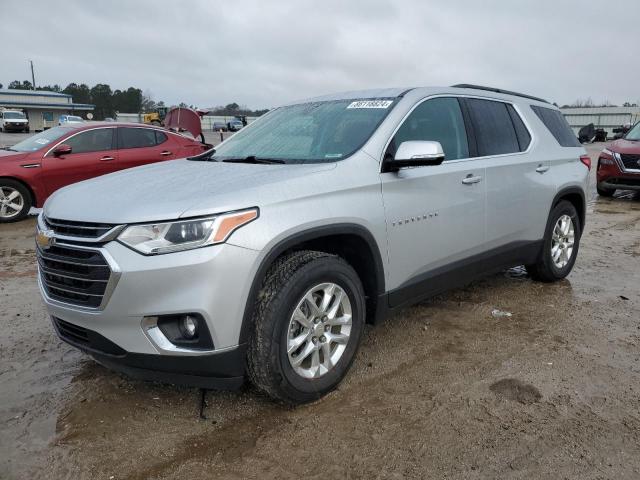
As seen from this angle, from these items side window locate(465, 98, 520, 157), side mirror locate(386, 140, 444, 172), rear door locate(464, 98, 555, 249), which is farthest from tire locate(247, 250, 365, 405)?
side window locate(465, 98, 520, 157)

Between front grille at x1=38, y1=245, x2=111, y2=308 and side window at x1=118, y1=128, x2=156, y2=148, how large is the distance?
22.1 feet

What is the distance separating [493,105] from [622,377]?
2302 millimetres

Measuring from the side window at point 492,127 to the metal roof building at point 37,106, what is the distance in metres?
72.0

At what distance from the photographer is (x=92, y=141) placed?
886 cm

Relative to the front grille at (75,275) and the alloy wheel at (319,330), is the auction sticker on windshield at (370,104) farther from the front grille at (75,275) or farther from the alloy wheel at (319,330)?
the front grille at (75,275)

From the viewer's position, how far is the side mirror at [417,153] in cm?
314

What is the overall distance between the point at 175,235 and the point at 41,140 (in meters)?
7.73

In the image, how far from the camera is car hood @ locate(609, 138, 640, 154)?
1055 cm

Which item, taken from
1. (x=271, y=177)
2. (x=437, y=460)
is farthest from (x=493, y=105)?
(x=437, y=460)

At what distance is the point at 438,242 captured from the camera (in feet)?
11.8

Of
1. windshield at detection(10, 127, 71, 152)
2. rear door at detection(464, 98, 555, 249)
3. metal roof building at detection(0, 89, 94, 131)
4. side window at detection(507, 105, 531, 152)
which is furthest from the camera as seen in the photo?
metal roof building at detection(0, 89, 94, 131)

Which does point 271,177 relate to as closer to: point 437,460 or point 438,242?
point 438,242

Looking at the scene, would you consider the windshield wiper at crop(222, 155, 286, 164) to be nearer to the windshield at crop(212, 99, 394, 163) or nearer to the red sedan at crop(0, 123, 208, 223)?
the windshield at crop(212, 99, 394, 163)

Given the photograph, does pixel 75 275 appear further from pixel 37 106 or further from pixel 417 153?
Answer: pixel 37 106
